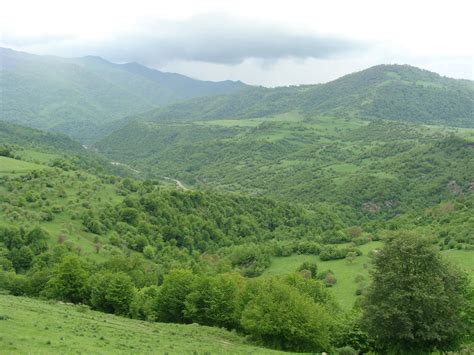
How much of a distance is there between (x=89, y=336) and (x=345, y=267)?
7532 centimetres

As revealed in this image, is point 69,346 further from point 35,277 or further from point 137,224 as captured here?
point 137,224

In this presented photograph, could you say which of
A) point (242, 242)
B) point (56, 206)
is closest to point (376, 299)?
point (56, 206)

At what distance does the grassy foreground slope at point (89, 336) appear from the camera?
111 ft

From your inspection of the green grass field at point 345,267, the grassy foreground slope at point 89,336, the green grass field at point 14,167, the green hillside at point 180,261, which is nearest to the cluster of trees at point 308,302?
the green hillside at point 180,261

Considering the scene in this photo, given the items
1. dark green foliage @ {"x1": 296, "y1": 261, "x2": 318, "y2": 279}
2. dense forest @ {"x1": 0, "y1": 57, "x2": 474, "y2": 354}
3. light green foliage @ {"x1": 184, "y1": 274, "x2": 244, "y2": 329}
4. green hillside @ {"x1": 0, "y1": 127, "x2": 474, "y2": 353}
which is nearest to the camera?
dense forest @ {"x1": 0, "y1": 57, "x2": 474, "y2": 354}

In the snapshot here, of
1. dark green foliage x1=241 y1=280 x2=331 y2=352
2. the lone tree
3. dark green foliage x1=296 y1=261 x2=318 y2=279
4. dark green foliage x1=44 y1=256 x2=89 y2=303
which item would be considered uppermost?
the lone tree

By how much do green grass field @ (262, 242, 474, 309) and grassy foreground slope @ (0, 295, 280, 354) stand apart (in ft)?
128

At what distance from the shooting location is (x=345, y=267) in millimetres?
105875

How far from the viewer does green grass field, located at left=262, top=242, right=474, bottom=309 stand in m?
88.0

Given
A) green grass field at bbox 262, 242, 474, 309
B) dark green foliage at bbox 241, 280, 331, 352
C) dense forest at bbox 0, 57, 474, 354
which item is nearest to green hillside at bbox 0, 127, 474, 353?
dark green foliage at bbox 241, 280, 331, 352

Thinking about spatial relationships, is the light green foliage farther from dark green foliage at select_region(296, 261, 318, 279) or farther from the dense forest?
dark green foliage at select_region(296, 261, 318, 279)

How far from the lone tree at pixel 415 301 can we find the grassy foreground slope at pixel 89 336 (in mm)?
11288

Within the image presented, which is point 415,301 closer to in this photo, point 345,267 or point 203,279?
point 203,279

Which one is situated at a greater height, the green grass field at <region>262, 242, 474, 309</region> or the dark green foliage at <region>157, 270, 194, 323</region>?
the dark green foliage at <region>157, 270, 194, 323</region>
